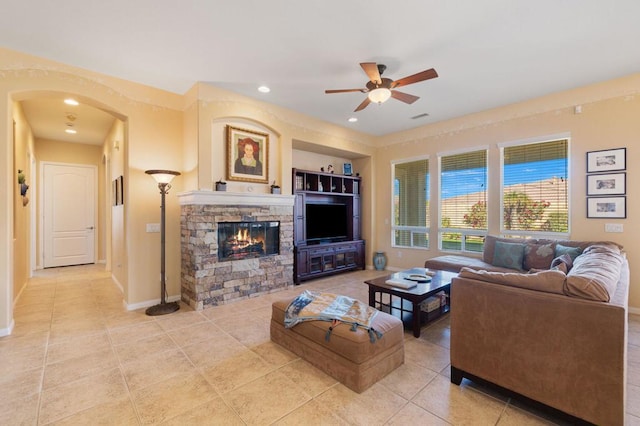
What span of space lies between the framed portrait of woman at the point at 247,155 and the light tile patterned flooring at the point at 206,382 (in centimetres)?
206

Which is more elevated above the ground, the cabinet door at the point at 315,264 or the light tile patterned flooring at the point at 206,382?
the cabinet door at the point at 315,264

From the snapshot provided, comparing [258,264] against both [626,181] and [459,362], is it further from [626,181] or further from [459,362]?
Result: [626,181]

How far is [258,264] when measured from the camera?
14.2 ft

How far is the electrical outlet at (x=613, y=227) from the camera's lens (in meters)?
3.71

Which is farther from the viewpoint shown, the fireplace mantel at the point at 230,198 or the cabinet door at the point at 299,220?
the cabinet door at the point at 299,220

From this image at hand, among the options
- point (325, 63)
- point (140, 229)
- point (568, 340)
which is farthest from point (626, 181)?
point (140, 229)

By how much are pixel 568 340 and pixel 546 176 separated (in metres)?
3.68

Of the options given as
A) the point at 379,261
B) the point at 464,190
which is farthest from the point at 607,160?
the point at 379,261

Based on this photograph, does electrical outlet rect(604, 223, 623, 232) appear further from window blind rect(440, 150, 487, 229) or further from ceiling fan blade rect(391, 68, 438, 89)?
ceiling fan blade rect(391, 68, 438, 89)

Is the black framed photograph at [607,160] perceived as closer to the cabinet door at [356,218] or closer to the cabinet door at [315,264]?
the cabinet door at [356,218]

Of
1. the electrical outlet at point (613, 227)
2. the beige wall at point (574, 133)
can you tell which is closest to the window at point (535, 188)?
the beige wall at point (574, 133)

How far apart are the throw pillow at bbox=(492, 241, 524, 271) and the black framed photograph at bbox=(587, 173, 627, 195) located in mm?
1162

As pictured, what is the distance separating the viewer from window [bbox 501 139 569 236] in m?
4.23

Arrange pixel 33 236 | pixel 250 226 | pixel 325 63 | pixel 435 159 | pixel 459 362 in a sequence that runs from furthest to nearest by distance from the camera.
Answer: pixel 33 236, pixel 435 159, pixel 250 226, pixel 325 63, pixel 459 362
